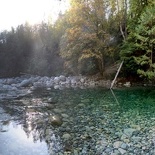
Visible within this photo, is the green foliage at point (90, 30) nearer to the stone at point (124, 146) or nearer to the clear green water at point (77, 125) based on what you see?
the clear green water at point (77, 125)

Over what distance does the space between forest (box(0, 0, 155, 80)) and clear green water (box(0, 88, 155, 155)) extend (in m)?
4.23

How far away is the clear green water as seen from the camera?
14.1 feet

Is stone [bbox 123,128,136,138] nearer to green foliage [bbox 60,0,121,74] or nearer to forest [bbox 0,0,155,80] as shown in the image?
forest [bbox 0,0,155,80]

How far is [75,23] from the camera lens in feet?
44.5

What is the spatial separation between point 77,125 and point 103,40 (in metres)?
9.13

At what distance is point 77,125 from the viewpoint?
18.4ft

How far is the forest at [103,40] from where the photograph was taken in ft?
39.9

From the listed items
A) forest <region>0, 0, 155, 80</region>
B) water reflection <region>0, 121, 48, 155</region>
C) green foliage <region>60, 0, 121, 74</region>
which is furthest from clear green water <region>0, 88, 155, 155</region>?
green foliage <region>60, 0, 121, 74</region>

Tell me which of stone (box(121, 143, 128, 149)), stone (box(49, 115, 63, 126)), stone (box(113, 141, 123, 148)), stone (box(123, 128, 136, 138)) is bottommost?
stone (box(121, 143, 128, 149))

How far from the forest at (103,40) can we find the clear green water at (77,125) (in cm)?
423

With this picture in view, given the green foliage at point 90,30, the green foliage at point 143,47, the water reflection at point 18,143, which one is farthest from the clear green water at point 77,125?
the green foliage at point 90,30

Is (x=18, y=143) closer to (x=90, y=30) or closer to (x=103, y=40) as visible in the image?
(x=90, y=30)

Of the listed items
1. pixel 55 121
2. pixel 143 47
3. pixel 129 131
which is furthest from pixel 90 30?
pixel 129 131

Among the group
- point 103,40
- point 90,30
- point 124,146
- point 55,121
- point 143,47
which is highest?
point 90,30
